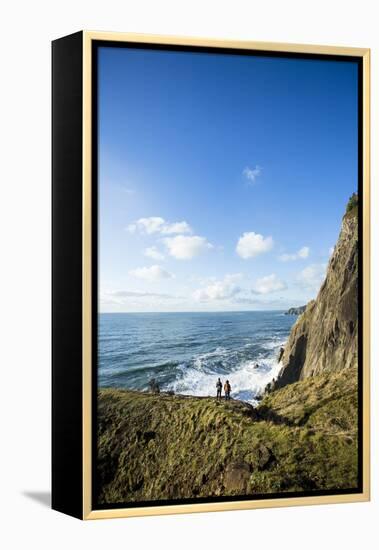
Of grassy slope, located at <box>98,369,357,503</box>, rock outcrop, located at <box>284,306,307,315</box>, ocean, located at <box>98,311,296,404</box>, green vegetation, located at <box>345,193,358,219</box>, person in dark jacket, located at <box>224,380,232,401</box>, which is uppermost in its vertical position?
green vegetation, located at <box>345,193,358,219</box>

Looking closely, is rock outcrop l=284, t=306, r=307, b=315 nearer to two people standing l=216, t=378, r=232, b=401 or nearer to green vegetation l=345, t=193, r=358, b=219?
two people standing l=216, t=378, r=232, b=401

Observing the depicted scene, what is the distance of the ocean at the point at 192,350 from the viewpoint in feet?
17.9

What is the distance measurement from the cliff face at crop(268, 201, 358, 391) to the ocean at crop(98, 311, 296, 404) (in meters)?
0.18

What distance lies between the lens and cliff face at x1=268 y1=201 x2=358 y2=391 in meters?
5.90

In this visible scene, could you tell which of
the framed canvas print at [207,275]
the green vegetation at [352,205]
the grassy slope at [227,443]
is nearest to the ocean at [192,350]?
the framed canvas print at [207,275]

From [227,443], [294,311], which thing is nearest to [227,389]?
[227,443]

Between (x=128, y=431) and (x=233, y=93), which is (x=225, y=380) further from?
(x=233, y=93)

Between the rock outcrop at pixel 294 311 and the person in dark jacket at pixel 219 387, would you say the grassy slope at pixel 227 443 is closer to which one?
the person in dark jacket at pixel 219 387

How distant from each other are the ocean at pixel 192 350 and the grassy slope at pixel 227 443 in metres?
0.12

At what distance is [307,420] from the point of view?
19.0 feet

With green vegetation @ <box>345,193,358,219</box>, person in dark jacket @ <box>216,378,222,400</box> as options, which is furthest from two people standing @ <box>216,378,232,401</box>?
green vegetation @ <box>345,193,358,219</box>

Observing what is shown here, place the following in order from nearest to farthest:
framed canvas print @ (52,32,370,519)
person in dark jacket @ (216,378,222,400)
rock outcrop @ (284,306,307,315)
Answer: framed canvas print @ (52,32,370,519) < person in dark jacket @ (216,378,222,400) < rock outcrop @ (284,306,307,315)

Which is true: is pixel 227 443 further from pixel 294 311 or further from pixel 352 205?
pixel 352 205

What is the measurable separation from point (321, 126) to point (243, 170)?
2.53 feet
